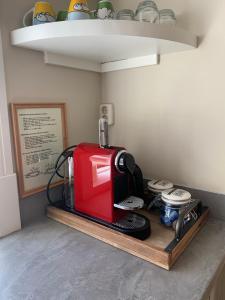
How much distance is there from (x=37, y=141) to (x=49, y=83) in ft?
0.74

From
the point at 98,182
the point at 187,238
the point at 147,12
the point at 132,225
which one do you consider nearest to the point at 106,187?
the point at 98,182

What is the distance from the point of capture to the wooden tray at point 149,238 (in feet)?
2.01

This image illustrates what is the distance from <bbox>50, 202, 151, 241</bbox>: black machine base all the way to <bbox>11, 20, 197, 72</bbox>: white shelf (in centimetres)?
55

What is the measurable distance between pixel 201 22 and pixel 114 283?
855 millimetres

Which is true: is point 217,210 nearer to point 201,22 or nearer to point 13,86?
point 201,22

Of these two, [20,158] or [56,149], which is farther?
[56,149]

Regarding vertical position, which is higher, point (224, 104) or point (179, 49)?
point (179, 49)

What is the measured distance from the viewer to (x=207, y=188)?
34.1 inches

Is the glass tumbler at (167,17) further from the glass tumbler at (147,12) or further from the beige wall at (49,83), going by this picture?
the beige wall at (49,83)

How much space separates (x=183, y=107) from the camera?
877 millimetres

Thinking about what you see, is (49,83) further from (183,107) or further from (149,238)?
(149,238)

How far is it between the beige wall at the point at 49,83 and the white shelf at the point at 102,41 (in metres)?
0.04

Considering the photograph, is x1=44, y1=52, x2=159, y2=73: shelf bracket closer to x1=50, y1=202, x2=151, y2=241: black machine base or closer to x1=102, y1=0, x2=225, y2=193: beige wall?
x1=102, y1=0, x2=225, y2=193: beige wall

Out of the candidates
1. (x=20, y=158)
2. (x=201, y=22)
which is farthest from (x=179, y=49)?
(x=20, y=158)
